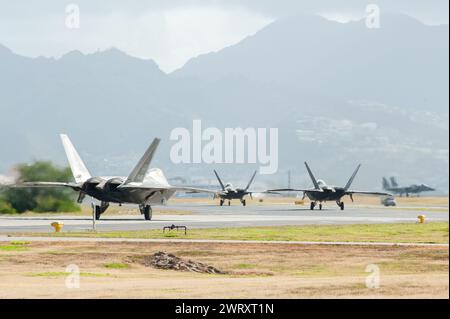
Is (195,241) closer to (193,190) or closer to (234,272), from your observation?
(234,272)

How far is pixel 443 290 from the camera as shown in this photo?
93.8 feet

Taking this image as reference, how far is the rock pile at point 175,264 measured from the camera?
40031 millimetres

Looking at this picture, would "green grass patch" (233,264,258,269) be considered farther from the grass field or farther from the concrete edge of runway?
the grass field

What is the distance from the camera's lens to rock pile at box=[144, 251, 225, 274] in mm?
40031

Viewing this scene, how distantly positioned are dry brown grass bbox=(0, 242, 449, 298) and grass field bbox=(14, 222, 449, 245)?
6.69 m

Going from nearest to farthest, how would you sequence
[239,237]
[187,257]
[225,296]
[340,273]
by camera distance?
[225,296]
[340,273]
[187,257]
[239,237]

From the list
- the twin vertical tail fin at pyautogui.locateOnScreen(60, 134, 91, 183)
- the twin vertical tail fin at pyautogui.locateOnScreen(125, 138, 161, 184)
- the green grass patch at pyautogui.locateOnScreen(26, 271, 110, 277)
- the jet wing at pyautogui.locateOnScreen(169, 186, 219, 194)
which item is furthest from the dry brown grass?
the twin vertical tail fin at pyautogui.locateOnScreen(60, 134, 91, 183)

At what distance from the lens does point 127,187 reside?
80750 millimetres

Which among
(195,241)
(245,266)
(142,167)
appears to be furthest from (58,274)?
(142,167)

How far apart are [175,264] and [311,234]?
21145 mm

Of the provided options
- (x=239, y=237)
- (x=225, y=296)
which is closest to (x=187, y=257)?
(x=239, y=237)

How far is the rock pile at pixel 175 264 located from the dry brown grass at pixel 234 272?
67cm
